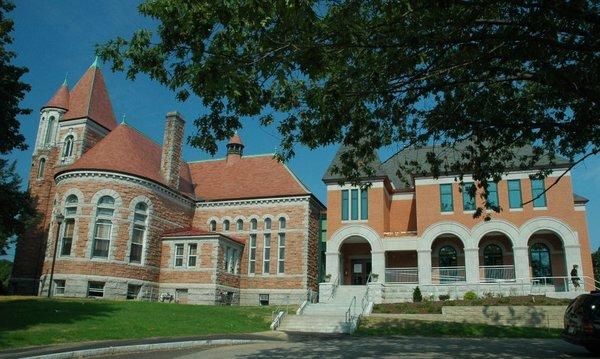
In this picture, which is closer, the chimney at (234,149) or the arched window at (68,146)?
the arched window at (68,146)

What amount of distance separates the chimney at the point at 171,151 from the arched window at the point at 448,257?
61.4 ft

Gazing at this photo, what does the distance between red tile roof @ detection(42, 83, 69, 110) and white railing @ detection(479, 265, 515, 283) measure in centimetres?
3297

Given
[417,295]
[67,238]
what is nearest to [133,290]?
[67,238]

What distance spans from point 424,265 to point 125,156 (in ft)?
65.7

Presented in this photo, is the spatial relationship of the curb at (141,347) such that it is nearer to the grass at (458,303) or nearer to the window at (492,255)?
the grass at (458,303)

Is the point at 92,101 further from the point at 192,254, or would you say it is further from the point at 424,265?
the point at 424,265

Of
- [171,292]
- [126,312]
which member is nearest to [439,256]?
[171,292]

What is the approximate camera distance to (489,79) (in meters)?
11.1

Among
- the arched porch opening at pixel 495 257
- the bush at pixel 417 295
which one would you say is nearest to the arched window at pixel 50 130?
the bush at pixel 417 295

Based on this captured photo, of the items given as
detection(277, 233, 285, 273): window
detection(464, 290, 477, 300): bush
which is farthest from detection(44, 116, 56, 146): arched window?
detection(464, 290, 477, 300): bush

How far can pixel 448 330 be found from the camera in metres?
19.8

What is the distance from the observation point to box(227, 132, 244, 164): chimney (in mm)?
41844

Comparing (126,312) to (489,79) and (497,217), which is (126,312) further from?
(497,217)

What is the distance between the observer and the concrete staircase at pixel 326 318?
21172mm
